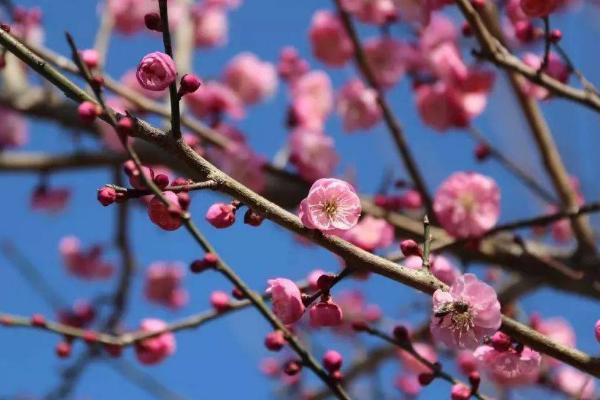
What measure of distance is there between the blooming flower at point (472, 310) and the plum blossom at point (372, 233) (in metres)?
0.85

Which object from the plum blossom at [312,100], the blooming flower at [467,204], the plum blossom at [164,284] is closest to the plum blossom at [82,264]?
the plum blossom at [164,284]

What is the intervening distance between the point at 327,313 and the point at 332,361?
0.22 metres

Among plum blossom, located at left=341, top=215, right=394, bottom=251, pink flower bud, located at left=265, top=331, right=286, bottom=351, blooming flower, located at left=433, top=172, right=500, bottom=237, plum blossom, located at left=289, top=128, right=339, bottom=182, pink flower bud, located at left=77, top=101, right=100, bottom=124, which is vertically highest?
plum blossom, located at left=289, top=128, right=339, bottom=182

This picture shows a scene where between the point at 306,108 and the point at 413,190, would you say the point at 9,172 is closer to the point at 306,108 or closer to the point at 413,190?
the point at 306,108

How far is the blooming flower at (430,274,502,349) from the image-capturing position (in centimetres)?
132

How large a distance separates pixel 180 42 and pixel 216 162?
100 centimetres

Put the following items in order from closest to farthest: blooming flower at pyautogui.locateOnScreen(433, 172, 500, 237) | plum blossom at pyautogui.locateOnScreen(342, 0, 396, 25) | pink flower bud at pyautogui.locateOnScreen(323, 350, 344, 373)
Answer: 1. pink flower bud at pyautogui.locateOnScreen(323, 350, 344, 373)
2. blooming flower at pyautogui.locateOnScreen(433, 172, 500, 237)
3. plum blossom at pyautogui.locateOnScreen(342, 0, 396, 25)

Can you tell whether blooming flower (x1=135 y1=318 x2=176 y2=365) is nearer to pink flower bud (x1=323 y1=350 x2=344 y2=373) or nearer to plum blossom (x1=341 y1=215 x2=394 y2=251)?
plum blossom (x1=341 y1=215 x2=394 y2=251)

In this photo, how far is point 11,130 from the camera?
4.57 m

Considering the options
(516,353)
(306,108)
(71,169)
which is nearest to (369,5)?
(306,108)

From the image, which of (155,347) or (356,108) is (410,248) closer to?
(155,347)

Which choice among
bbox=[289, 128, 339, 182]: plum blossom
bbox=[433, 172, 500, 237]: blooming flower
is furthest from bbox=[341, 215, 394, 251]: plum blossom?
bbox=[289, 128, 339, 182]: plum blossom

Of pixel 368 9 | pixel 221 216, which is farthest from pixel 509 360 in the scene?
pixel 368 9

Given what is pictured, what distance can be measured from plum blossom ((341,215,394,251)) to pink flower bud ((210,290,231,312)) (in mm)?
422
